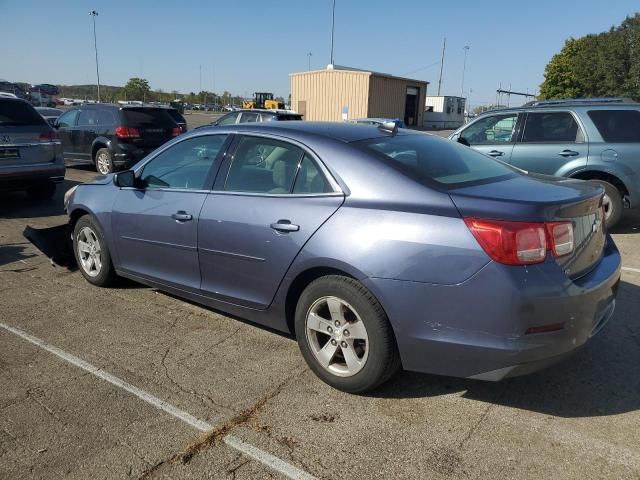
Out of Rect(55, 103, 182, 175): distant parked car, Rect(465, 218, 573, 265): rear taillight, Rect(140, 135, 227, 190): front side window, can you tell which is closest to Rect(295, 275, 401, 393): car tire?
Rect(465, 218, 573, 265): rear taillight

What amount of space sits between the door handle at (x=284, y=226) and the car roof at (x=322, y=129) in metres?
0.65

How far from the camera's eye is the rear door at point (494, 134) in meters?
7.80

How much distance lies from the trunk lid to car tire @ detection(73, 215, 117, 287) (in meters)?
3.30

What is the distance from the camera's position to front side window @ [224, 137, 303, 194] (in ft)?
11.3

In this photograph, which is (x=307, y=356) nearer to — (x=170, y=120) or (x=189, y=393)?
(x=189, y=393)

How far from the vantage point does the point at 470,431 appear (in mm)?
2785

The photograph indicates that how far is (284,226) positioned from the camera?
3.25 m

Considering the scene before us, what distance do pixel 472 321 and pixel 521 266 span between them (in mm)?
363

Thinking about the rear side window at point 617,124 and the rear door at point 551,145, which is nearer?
the rear side window at point 617,124

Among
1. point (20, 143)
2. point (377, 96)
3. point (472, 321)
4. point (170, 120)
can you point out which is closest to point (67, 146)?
point (170, 120)

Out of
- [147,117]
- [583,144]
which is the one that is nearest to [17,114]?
[147,117]

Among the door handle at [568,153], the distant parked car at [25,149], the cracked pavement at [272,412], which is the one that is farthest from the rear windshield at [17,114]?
the door handle at [568,153]

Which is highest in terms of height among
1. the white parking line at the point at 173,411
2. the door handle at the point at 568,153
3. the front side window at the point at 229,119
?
the front side window at the point at 229,119

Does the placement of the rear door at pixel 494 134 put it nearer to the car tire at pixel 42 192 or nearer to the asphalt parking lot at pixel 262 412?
the asphalt parking lot at pixel 262 412
